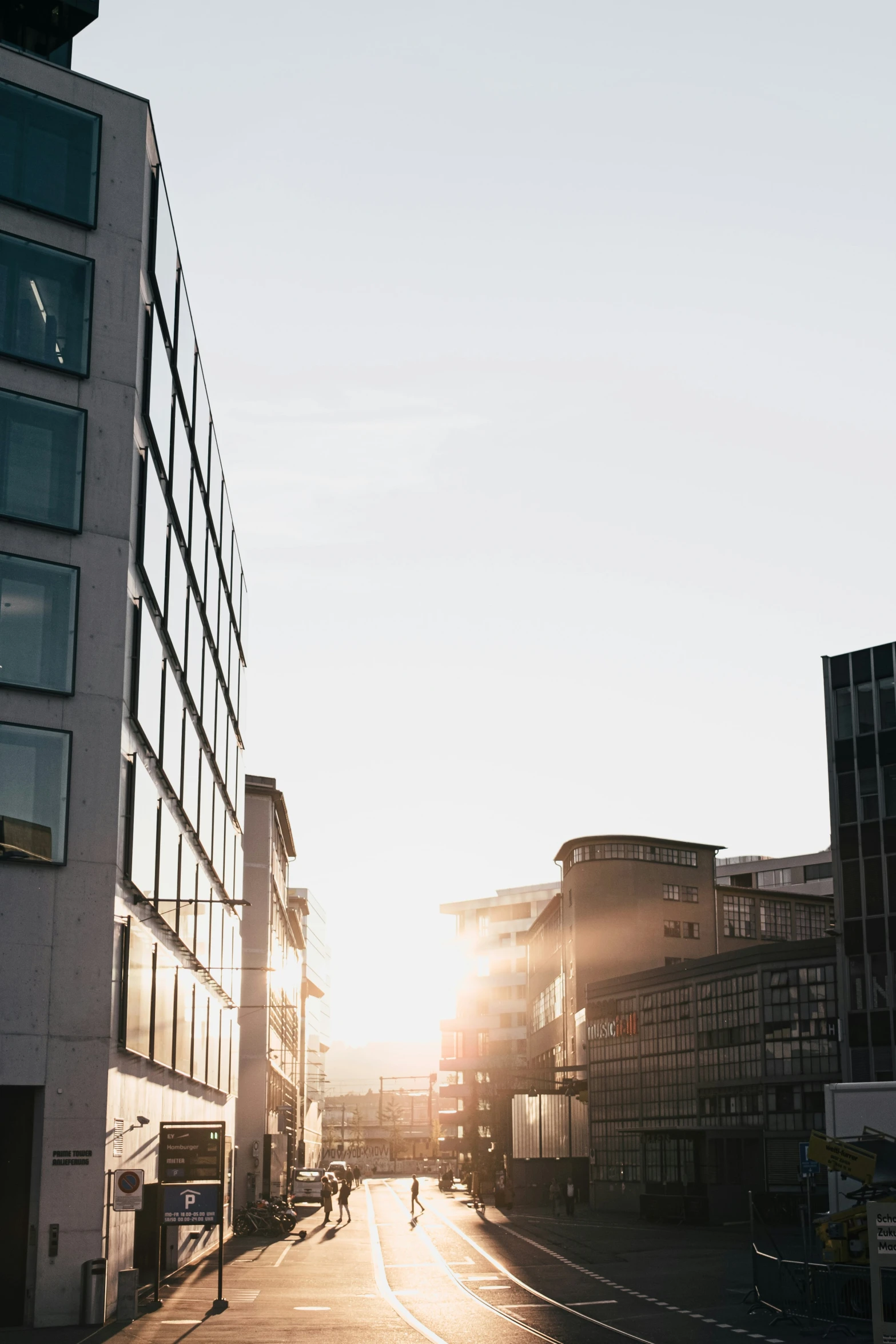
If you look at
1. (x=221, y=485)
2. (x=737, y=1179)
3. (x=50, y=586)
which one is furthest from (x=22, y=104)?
(x=737, y=1179)

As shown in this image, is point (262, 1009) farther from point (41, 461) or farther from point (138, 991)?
point (41, 461)

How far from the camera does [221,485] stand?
1945 inches

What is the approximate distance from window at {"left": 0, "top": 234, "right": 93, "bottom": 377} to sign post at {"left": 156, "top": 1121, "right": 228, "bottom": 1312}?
52.6 ft

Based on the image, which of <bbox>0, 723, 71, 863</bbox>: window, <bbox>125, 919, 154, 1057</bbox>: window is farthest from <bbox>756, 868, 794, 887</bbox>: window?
<bbox>0, 723, 71, 863</bbox>: window

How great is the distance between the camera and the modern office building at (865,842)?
196ft

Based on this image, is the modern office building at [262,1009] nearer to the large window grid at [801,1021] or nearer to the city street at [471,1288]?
the city street at [471,1288]

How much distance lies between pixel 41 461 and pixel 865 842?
141ft

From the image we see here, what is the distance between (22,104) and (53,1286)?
2371cm

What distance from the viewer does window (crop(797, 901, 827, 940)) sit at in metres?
103

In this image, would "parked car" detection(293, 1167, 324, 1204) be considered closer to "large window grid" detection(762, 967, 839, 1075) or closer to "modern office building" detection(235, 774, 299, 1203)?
"modern office building" detection(235, 774, 299, 1203)

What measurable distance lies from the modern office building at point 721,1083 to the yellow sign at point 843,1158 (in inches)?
1475

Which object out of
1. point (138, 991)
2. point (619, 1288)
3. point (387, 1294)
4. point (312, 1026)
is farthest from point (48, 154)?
point (312, 1026)

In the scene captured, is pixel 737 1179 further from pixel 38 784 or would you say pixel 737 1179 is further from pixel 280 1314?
pixel 38 784

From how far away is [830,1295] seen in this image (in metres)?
27.2
